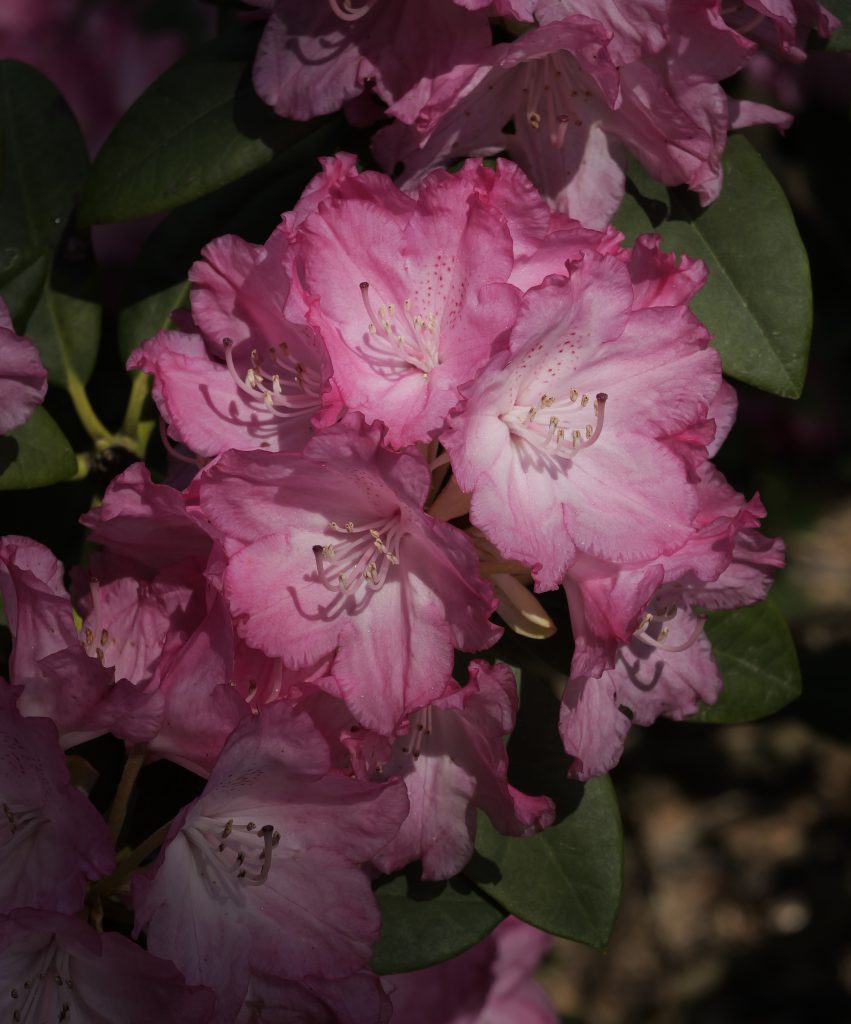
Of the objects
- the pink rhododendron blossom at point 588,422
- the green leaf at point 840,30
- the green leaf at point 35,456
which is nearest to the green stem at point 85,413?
the green leaf at point 35,456

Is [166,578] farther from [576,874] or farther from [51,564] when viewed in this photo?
[576,874]

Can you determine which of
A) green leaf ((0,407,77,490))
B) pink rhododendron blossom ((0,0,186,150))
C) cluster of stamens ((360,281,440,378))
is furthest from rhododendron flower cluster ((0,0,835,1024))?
A: pink rhododendron blossom ((0,0,186,150))

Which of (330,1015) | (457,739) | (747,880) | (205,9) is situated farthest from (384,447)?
(747,880)

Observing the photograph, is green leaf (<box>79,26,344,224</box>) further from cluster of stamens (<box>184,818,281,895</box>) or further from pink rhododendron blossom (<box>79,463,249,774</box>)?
cluster of stamens (<box>184,818,281,895</box>)

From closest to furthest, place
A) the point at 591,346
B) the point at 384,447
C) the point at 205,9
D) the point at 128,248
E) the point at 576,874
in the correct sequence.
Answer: the point at 384,447
the point at 591,346
the point at 576,874
the point at 128,248
the point at 205,9

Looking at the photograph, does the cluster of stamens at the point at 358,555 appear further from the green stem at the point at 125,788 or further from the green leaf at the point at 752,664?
the green leaf at the point at 752,664
